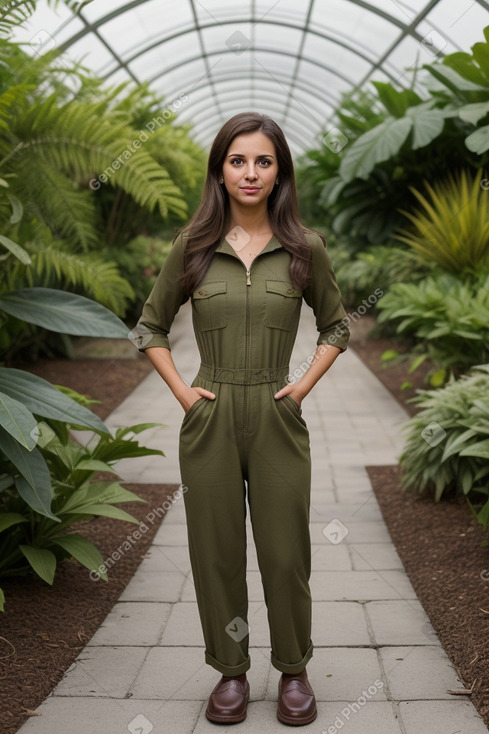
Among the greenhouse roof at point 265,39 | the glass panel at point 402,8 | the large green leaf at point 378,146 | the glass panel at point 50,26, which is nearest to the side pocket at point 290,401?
the large green leaf at point 378,146

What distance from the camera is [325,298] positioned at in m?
2.43

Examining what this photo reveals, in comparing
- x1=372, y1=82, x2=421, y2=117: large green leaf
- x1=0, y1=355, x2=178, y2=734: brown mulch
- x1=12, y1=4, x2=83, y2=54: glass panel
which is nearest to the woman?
x1=0, y1=355, x2=178, y2=734: brown mulch

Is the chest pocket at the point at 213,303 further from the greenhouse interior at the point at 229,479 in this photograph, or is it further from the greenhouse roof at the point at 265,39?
the greenhouse roof at the point at 265,39

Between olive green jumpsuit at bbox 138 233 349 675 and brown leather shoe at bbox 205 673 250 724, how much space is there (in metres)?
0.06

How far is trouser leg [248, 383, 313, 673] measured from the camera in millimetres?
2318

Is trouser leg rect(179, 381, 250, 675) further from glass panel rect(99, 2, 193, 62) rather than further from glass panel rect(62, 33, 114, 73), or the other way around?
glass panel rect(99, 2, 193, 62)

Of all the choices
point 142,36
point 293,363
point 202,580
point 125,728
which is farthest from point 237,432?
point 142,36

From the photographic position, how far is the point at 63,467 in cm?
357

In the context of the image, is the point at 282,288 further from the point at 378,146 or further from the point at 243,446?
the point at 378,146

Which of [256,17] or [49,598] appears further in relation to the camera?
[256,17]

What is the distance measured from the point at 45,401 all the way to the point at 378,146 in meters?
5.63

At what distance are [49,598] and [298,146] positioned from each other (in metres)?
26.5

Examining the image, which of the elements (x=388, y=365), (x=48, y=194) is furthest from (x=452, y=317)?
(x=48, y=194)

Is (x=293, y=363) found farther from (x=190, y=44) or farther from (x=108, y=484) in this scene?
(x=190, y=44)
